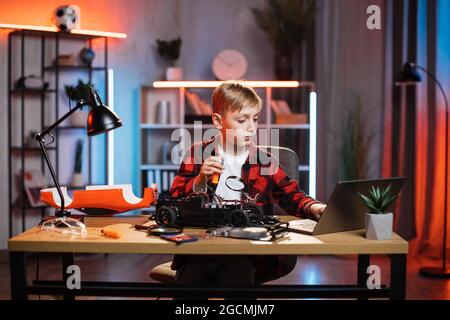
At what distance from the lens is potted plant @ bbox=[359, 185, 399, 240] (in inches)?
70.4

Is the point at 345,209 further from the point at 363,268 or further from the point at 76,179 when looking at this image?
the point at 76,179

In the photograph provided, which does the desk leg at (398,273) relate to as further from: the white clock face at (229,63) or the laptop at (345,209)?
the white clock face at (229,63)

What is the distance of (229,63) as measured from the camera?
5.03m

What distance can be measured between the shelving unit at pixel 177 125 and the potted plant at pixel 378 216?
9.15 feet

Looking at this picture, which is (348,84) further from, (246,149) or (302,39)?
(246,149)

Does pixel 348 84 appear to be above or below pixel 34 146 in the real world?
above

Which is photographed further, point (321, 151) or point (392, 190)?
point (321, 151)

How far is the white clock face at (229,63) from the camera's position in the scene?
501cm

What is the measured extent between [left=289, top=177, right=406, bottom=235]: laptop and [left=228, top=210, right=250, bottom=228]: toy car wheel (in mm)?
156

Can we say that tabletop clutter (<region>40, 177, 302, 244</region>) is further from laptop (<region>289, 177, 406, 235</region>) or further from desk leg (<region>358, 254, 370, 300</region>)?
desk leg (<region>358, 254, 370, 300</region>)

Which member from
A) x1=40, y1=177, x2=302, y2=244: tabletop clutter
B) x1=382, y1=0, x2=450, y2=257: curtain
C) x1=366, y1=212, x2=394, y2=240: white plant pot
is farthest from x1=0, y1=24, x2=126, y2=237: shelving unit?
x1=366, y1=212, x2=394, y2=240: white plant pot

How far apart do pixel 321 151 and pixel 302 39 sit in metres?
0.89

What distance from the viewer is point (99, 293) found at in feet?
6.31
